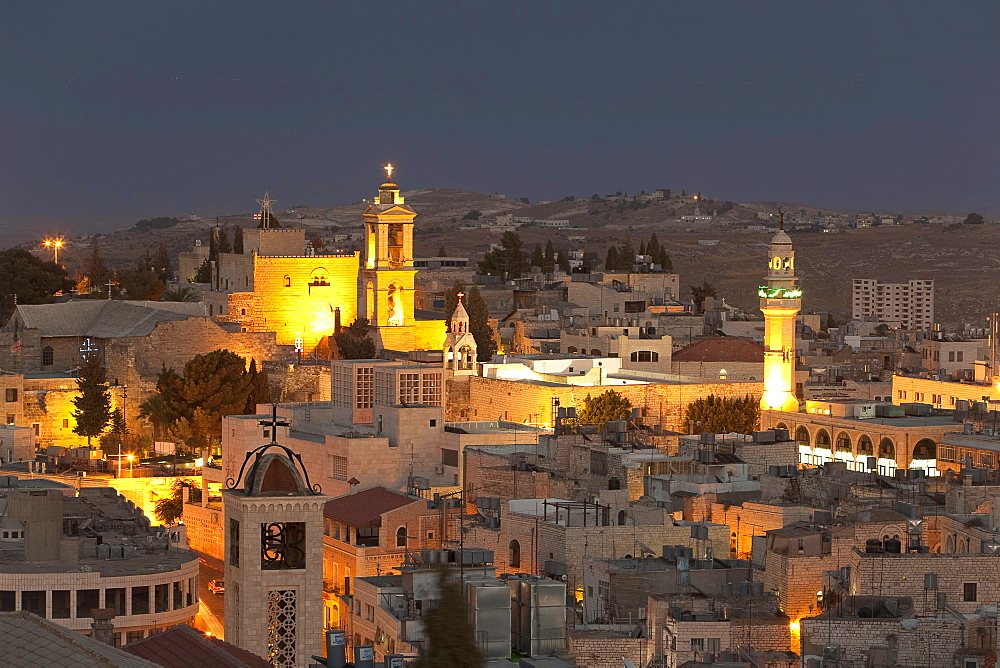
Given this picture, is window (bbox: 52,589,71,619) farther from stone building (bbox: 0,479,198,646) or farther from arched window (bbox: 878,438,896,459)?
arched window (bbox: 878,438,896,459)

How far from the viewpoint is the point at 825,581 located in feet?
101

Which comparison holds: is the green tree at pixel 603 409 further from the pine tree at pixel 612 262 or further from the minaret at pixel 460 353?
the pine tree at pixel 612 262

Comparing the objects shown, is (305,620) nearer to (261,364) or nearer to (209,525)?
(209,525)

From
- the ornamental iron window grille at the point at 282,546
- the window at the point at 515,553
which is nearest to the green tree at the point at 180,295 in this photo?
the window at the point at 515,553

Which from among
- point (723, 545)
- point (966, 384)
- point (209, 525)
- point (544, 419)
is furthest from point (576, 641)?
point (966, 384)

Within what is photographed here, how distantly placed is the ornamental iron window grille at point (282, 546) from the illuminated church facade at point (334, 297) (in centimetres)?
3722

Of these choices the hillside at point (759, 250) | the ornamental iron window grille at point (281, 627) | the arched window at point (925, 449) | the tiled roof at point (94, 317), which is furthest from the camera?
the hillside at point (759, 250)

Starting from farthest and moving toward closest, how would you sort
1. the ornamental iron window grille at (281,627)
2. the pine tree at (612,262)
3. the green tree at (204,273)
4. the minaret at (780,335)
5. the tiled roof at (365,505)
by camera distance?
the pine tree at (612,262), the green tree at (204,273), the minaret at (780,335), the tiled roof at (365,505), the ornamental iron window grille at (281,627)

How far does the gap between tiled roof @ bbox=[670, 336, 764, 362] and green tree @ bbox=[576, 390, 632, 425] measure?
38.0ft

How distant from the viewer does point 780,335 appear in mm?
58094

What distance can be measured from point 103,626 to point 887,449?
83.9ft

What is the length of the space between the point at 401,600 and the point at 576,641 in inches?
168

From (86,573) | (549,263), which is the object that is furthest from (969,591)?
(549,263)

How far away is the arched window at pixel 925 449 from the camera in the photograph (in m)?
50.7
